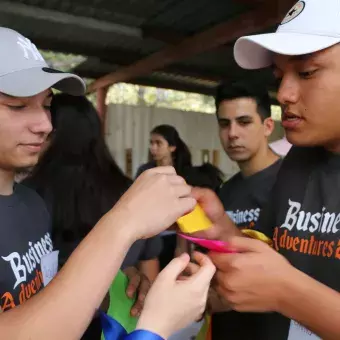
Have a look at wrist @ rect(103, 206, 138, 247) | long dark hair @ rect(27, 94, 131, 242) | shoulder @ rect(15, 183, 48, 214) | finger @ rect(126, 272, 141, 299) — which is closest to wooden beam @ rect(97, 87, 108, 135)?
long dark hair @ rect(27, 94, 131, 242)

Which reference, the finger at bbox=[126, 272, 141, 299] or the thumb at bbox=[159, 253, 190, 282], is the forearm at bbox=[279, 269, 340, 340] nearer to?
the thumb at bbox=[159, 253, 190, 282]

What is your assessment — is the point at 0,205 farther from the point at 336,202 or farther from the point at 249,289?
the point at 336,202

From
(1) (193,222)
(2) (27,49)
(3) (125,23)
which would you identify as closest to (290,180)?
(1) (193,222)

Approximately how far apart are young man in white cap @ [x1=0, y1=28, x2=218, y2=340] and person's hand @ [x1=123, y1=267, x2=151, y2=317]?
0.28 m

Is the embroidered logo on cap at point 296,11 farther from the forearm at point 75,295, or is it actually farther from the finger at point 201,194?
the forearm at point 75,295

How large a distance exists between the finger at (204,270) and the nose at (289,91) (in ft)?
1.40

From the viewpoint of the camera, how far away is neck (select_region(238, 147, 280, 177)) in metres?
2.42

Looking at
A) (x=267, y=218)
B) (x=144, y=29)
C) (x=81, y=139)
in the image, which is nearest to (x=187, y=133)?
(x=144, y=29)

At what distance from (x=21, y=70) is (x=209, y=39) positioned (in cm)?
360

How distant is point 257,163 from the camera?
2.43 meters

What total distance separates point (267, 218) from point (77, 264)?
740 millimetres

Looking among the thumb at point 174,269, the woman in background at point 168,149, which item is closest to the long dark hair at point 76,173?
the thumb at point 174,269

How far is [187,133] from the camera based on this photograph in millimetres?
7168

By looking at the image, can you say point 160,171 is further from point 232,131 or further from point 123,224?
point 232,131
